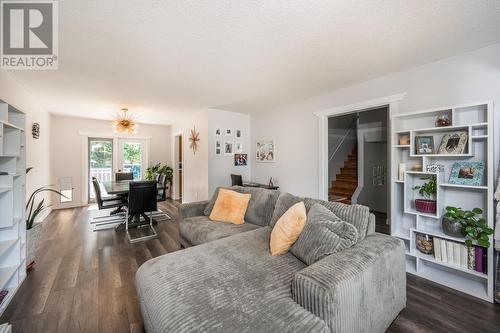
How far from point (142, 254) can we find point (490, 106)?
4.06m

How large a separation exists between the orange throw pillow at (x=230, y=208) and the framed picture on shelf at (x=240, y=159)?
7.51 feet

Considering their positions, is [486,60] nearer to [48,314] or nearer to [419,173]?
[419,173]

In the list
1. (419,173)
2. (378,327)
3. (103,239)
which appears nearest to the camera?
(378,327)

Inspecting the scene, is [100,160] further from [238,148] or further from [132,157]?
[238,148]

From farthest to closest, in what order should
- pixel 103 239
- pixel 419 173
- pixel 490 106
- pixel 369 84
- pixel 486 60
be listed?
pixel 103 239 → pixel 369 84 → pixel 419 173 → pixel 486 60 → pixel 490 106

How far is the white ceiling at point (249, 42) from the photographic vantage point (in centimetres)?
160

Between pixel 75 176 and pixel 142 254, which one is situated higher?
pixel 75 176

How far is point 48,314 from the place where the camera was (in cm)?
173

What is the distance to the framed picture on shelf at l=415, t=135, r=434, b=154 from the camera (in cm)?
238

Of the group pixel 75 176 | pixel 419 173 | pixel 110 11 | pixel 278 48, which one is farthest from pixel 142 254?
pixel 75 176

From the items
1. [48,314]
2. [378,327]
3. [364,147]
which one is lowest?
[48,314]

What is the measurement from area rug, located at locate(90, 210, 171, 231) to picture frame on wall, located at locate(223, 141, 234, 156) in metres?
1.89

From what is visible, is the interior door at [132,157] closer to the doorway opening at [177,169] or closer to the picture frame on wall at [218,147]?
the doorway opening at [177,169]

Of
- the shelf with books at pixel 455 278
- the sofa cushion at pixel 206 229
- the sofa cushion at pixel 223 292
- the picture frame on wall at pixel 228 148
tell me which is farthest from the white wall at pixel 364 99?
the sofa cushion at pixel 223 292
